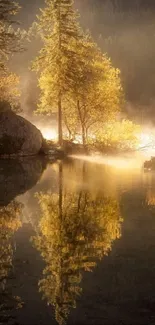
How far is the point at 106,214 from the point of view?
18125 mm

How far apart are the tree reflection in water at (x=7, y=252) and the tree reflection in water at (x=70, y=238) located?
34.3 inches

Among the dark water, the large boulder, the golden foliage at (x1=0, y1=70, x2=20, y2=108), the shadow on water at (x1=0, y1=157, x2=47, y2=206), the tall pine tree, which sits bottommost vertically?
the dark water

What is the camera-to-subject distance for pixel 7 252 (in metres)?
13.8

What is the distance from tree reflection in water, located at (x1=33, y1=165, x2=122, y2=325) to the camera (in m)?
11.2

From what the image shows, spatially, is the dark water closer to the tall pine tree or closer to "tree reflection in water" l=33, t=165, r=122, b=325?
"tree reflection in water" l=33, t=165, r=122, b=325

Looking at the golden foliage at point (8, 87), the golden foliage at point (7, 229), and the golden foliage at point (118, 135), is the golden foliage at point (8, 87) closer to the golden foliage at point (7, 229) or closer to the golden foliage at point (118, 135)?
the golden foliage at point (118, 135)

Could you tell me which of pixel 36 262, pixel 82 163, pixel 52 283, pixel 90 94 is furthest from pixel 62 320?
pixel 90 94

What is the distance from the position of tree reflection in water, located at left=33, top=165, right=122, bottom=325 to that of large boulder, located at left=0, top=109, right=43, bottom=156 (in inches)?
657

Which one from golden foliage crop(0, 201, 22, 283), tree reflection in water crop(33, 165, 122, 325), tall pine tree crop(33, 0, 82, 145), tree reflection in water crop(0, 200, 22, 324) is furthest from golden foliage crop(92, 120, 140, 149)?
golden foliage crop(0, 201, 22, 283)

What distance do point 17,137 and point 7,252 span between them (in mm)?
25871

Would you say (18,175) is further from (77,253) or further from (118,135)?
(118,135)

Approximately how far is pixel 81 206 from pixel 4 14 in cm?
2758

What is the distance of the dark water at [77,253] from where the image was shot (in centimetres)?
1023

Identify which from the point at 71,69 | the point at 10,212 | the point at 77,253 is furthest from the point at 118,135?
the point at 77,253
